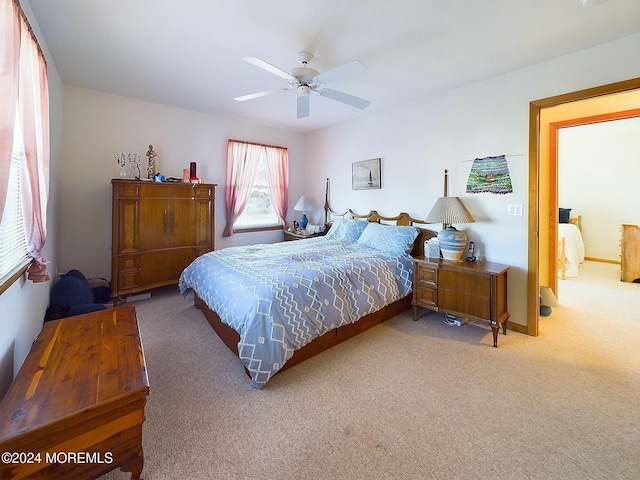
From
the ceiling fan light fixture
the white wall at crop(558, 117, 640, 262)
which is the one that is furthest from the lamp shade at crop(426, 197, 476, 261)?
the white wall at crop(558, 117, 640, 262)

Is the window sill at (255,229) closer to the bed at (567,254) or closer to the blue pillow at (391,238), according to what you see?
the blue pillow at (391,238)

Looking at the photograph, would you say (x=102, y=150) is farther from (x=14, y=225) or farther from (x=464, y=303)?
(x=464, y=303)

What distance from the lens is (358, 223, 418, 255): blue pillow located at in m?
3.50

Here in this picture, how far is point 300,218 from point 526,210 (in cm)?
374

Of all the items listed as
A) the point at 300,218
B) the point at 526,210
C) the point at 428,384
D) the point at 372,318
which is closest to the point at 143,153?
the point at 300,218

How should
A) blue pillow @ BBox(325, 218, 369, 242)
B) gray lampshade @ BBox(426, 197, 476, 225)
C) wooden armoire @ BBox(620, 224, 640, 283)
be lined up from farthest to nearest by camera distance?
wooden armoire @ BBox(620, 224, 640, 283), blue pillow @ BBox(325, 218, 369, 242), gray lampshade @ BBox(426, 197, 476, 225)


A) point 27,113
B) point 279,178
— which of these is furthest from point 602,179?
point 27,113

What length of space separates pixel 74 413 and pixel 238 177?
4.06 metres

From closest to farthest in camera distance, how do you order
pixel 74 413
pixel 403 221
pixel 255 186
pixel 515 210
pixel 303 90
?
pixel 74 413 → pixel 303 90 → pixel 515 210 → pixel 403 221 → pixel 255 186

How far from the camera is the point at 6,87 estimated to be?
120 centimetres

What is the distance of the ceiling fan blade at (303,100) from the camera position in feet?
8.50

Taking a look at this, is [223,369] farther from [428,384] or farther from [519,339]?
[519,339]

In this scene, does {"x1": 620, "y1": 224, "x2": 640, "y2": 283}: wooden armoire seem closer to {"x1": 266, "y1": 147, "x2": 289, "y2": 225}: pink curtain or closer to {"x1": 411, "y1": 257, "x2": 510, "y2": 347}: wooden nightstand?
{"x1": 411, "y1": 257, "x2": 510, "y2": 347}: wooden nightstand

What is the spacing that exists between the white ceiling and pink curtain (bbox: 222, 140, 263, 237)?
4.56 feet
